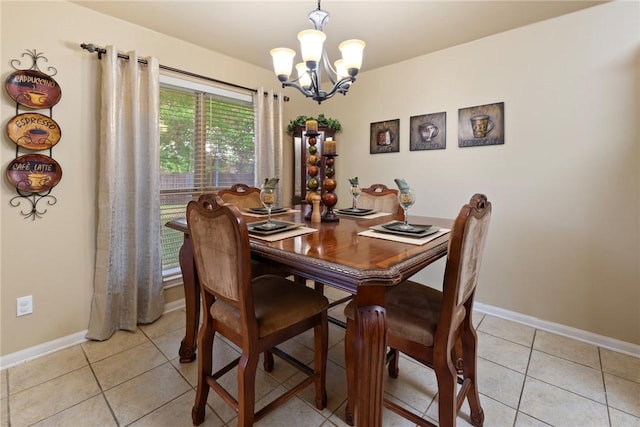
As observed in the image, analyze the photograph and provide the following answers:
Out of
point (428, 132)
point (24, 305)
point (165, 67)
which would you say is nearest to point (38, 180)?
point (24, 305)

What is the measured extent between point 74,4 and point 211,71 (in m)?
1.00

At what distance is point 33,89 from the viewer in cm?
180

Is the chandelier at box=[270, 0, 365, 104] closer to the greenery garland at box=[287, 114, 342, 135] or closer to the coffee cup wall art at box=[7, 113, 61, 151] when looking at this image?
the greenery garland at box=[287, 114, 342, 135]

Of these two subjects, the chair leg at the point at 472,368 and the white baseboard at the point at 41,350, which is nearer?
the chair leg at the point at 472,368

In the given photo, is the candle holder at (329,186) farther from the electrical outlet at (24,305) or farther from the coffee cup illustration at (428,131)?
the electrical outlet at (24,305)

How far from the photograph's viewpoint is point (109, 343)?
2.05 meters

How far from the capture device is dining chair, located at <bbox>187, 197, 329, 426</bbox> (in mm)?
1084

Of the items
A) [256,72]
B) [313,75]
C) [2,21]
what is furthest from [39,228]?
[256,72]

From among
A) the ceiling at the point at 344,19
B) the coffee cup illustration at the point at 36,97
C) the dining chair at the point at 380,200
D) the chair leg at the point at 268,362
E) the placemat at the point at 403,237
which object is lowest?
the chair leg at the point at 268,362

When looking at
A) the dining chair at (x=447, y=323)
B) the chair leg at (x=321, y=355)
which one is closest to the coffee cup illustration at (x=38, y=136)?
the chair leg at (x=321, y=355)

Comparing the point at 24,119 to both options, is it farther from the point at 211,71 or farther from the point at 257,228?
the point at 257,228

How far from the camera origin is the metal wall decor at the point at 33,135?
1.76 m

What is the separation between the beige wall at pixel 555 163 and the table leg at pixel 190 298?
213 cm

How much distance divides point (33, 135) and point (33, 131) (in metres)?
0.02
